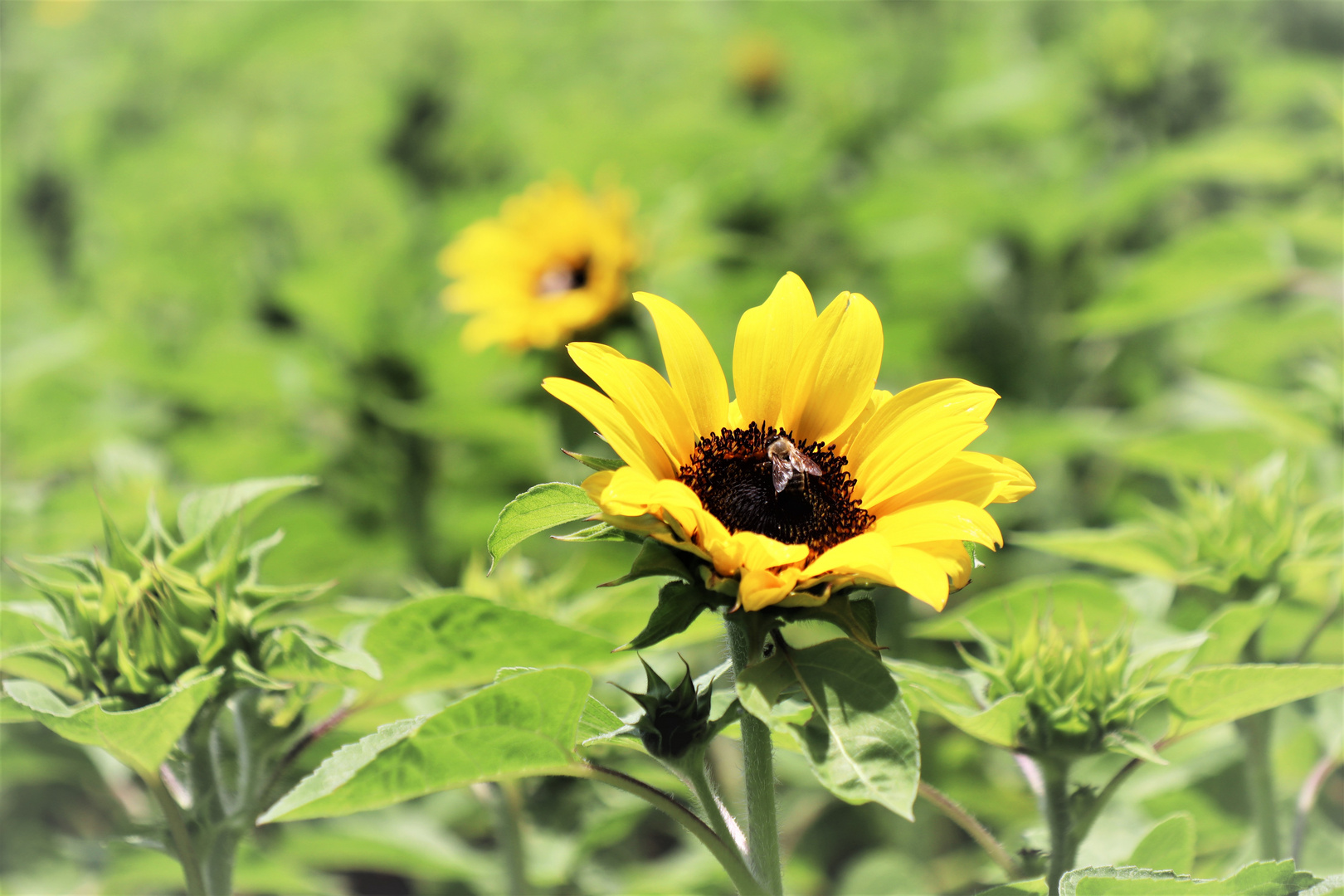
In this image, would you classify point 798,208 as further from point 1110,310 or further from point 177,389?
point 177,389

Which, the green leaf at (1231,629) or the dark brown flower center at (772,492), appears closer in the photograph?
the dark brown flower center at (772,492)

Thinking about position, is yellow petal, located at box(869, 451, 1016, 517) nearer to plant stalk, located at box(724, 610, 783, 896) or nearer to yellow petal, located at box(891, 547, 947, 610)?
yellow petal, located at box(891, 547, 947, 610)

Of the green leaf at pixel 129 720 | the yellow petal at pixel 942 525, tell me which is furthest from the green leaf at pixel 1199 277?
the green leaf at pixel 129 720

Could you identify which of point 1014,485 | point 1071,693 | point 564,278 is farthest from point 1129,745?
point 564,278

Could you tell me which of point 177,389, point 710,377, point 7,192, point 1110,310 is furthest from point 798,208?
point 7,192

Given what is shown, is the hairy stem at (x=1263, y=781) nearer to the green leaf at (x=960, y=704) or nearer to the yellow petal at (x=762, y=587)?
the green leaf at (x=960, y=704)

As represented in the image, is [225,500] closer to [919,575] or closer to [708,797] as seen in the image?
[708,797]
